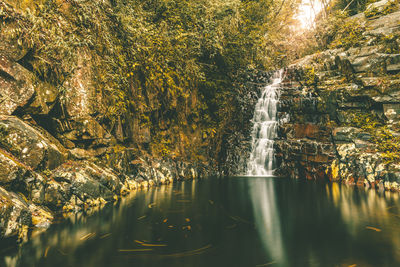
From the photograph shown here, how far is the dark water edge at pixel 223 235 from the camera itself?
2619mm

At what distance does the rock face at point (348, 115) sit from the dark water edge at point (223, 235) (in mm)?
2469

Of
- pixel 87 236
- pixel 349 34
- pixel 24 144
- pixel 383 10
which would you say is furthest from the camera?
pixel 383 10

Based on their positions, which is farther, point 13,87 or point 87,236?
point 13,87

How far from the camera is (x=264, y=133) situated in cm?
1133

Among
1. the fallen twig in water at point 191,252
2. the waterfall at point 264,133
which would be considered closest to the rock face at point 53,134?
the fallen twig in water at point 191,252

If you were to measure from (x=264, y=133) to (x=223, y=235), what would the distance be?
8611mm

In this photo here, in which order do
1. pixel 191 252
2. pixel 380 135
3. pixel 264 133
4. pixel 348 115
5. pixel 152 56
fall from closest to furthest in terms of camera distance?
pixel 191 252 → pixel 380 135 → pixel 152 56 → pixel 348 115 → pixel 264 133

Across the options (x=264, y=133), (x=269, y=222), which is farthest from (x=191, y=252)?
(x=264, y=133)

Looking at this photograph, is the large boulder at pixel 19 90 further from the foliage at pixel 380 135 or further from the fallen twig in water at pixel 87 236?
the foliage at pixel 380 135

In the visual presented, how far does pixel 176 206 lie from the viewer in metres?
5.09

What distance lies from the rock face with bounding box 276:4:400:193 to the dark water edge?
247cm

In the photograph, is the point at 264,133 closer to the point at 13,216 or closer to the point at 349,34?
the point at 349,34

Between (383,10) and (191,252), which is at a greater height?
(383,10)

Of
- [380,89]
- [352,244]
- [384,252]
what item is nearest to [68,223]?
[352,244]
